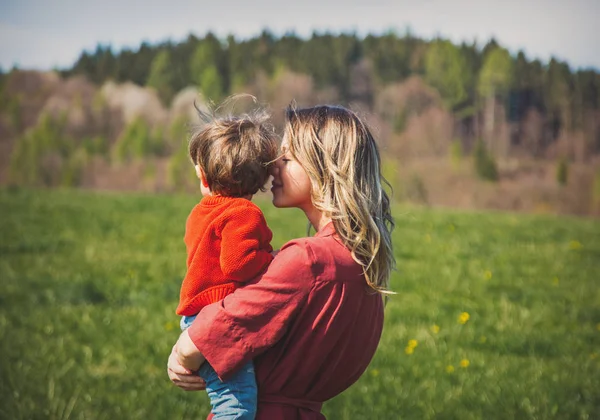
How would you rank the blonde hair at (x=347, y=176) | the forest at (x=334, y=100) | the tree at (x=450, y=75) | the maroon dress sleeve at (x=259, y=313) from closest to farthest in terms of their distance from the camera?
the maroon dress sleeve at (x=259, y=313) < the blonde hair at (x=347, y=176) < the forest at (x=334, y=100) < the tree at (x=450, y=75)

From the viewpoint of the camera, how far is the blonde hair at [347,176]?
91.0 inches

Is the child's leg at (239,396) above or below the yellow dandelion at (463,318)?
above

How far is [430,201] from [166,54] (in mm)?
21205

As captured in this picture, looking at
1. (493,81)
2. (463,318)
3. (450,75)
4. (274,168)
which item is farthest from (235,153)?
(450,75)

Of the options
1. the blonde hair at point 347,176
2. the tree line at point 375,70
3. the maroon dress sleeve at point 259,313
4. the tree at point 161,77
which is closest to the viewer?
the maroon dress sleeve at point 259,313

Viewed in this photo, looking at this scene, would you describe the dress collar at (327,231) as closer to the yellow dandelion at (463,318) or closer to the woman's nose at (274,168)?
the woman's nose at (274,168)

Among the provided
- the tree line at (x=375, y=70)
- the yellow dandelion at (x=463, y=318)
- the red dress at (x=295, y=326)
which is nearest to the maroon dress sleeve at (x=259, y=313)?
the red dress at (x=295, y=326)

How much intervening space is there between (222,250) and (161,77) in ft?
138

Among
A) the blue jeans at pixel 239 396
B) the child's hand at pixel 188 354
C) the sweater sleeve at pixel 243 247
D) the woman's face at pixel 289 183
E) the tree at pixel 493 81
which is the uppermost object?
the tree at pixel 493 81

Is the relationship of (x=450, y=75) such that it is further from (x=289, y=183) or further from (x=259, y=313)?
(x=259, y=313)

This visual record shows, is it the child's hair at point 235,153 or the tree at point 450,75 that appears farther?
the tree at point 450,75

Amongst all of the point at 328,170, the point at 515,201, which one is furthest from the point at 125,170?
the point at 328,170

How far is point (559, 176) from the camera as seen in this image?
101 feet

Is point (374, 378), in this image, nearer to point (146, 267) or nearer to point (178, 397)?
point (178, 397)
